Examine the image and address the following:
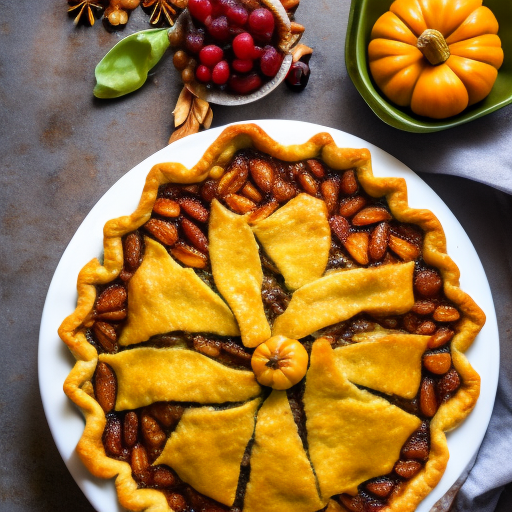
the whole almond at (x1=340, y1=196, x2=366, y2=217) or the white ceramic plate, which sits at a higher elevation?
the whole almond at (x1=340, y1=196, x2=366, y2=217)

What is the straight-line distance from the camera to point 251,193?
2594 mm

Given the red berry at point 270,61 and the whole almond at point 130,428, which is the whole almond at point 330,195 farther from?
the whole almond at point 130,428

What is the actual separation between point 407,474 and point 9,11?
3046 mm

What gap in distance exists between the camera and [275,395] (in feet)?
8.04

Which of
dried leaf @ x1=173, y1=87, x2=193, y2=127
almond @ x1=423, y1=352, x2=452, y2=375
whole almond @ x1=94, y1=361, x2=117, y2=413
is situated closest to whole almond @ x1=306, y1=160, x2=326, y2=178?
dried leaf @ x1=173, y1=87, x2=193, y2=127

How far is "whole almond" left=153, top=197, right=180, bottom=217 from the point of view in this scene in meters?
2.55

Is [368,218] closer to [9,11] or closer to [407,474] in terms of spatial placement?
[407,474]

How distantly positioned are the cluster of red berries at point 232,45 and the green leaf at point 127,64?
251mm

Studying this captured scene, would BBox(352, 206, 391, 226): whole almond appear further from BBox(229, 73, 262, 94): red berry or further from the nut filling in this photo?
BBox(229, 73, 262, 94): red berry

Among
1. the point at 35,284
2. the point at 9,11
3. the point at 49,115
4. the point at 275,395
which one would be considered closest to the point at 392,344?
the point at 275,395

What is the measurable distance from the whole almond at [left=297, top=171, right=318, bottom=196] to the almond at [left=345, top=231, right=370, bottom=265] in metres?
0.25

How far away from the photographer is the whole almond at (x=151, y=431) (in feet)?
8.18

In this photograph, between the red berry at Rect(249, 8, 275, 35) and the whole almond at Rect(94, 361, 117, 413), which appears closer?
the whole almond at Rect(94, 361, 117, 413)

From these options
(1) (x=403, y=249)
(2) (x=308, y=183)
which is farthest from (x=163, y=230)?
(1) (x=403, y=249)
